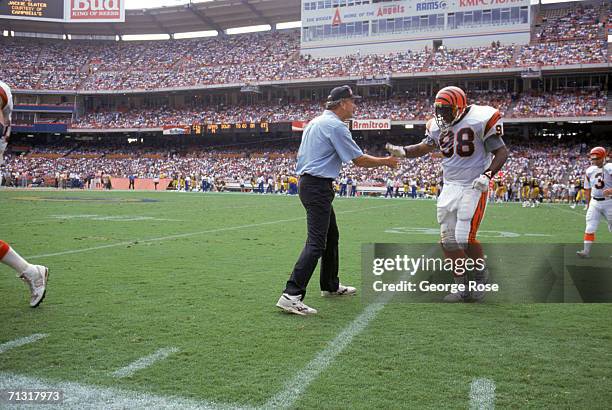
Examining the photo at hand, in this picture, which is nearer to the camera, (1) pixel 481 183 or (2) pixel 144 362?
(2) pixel 144 362

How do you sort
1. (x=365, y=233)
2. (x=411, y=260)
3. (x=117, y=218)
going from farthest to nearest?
(x=117, y=218) < (x=365, y=233) < (x=411, y=260)

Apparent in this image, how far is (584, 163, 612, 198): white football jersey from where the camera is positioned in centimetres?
881

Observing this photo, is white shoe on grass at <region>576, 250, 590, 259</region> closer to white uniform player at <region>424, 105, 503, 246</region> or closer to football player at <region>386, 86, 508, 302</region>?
football player at <region>386, 86, 508, 302</region>

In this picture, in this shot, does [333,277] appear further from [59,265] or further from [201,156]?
[201,156]

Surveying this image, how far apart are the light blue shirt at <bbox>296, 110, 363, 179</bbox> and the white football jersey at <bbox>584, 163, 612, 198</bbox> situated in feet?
19.0

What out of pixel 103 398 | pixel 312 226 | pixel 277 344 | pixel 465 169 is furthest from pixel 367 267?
pixel 103 398

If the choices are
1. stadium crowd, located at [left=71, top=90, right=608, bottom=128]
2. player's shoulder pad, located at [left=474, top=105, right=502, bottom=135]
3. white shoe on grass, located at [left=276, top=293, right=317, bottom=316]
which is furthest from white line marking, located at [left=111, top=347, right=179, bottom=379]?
stadium crowd, located at [left=71, top=90, right=608, bottom=128]

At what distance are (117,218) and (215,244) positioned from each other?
5729mm

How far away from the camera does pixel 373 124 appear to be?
42.5m

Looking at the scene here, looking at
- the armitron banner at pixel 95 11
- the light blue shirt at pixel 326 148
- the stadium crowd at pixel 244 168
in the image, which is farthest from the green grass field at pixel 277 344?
the armitron banner at pixel 95 11

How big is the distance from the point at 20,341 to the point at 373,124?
4006cm

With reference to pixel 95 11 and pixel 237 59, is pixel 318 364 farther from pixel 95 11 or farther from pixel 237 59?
pixel 95 11

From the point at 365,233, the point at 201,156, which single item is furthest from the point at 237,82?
the point at 365,233

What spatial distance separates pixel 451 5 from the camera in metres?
44.7
